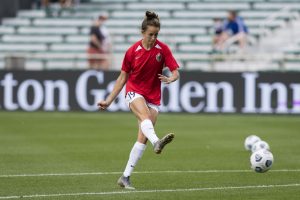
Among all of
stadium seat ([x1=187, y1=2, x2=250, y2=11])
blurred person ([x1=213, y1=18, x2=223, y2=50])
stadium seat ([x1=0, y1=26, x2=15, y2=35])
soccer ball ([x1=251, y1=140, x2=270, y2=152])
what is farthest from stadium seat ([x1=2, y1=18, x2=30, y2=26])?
soccer ball ([x1=251, y1=140, x2=270, y2=152])

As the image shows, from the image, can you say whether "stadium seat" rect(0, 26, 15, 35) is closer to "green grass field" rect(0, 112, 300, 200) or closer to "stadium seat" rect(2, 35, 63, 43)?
"stadium seat" rect(2, 35, 63, 43)

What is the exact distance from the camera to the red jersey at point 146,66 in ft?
37.4

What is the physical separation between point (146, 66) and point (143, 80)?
20 centimetres

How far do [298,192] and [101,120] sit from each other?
1309 cm

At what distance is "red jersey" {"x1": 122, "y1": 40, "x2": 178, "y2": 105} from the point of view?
1139 centimetres

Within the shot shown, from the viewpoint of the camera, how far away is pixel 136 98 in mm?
11398

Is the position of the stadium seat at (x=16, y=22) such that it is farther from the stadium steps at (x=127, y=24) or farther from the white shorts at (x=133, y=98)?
the white shorts at (x=133, y=98)

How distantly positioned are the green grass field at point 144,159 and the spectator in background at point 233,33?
11.4 ft

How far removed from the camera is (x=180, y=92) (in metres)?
25.2

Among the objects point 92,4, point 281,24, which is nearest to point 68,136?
point 281,24

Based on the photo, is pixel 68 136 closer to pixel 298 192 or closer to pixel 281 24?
pixel 298 192

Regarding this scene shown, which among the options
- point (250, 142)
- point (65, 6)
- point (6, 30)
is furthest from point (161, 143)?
point (65, 6)

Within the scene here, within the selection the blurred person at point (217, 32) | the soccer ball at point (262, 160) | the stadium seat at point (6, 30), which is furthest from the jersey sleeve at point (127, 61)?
the stadium seat at point (6, 30)

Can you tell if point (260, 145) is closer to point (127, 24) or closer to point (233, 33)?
point (233, 33)
